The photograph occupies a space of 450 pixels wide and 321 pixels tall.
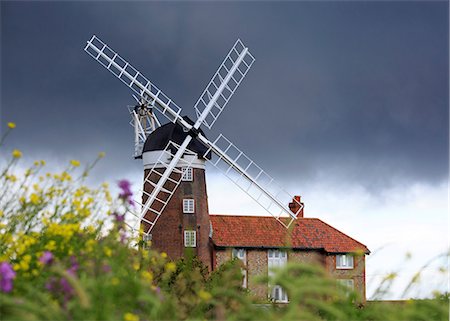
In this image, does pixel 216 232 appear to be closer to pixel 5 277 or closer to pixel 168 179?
pixel 168 179

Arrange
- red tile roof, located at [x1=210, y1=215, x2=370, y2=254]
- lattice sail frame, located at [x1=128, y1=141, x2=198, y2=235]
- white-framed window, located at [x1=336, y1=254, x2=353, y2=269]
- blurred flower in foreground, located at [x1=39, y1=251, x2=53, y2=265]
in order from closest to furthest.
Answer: blurred flower in foreground, located at [x1=39, y1=251, x2=53, y2=265]
lattice sail frame, located at [x1=128, y1=141, x2=198, y2=235]
red tile roof, located at [x1=210, y1=215, x2=370, y2=254]
white-framed window, located at [x1=336, y1=254, x2=353, y2=269]

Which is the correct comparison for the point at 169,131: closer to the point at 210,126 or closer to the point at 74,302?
the point at 210,126

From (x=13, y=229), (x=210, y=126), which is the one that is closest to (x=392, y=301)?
(x=13, y=229)

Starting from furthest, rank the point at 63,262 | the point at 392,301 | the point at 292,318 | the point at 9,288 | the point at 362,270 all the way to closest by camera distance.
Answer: the point at 362,270 → the point at 392,301 → the point at 63,262 → the point at 9,288 → the point at 292,318

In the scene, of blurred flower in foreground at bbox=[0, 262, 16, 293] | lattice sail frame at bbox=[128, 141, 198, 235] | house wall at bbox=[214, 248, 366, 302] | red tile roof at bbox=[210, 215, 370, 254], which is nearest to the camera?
blurred flower in foreground at bbox=[0, 262, 16, 293]

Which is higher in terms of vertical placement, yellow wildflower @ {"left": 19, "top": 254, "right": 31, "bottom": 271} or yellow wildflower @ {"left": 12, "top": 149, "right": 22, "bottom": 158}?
yellow wildflower @ {"left": 12, "top": 149, "right": 22, "bottom": 158}

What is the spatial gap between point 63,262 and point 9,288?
91 cm

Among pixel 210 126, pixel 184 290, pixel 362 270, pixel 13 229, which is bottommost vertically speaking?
pixel 184 290

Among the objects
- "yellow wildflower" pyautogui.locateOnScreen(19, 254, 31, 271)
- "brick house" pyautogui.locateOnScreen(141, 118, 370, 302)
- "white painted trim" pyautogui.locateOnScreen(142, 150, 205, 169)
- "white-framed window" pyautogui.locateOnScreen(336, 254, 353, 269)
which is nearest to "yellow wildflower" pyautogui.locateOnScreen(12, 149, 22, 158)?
"yellow wildflower" pyautogui.locateOnScreen(19, 254, 31, 271)

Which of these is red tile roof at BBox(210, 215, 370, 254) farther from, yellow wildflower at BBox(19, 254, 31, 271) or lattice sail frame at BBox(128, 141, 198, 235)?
yellow wildflower at BBox(19, 254, 31, 271)

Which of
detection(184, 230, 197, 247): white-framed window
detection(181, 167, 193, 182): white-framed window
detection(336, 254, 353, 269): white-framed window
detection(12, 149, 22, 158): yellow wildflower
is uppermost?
detection(181, 167, 193, 182): white-framed window

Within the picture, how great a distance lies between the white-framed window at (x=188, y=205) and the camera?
3691 centimetres

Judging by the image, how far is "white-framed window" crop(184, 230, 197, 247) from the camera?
37062 millimetres

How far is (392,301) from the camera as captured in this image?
294 inches
